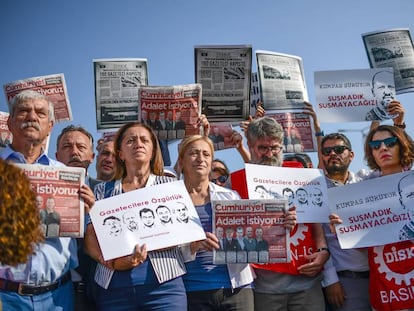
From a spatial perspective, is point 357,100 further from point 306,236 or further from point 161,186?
point 161,186

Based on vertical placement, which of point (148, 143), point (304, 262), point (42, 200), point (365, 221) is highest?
point (148, 143)

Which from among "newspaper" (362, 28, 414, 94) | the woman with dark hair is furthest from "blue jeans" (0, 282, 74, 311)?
"newspaper" (362, 28, 414, 94)

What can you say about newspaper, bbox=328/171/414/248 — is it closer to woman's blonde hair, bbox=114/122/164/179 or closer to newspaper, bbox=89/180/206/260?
newspaper, bbox=89/180/206/260

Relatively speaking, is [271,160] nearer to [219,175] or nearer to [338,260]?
[338,260]

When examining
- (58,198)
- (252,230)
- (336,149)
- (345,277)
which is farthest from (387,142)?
(58,198)

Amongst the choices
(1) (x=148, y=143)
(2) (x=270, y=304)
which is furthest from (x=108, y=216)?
(2) (x=270, y=304)

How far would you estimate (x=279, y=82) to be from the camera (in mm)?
6492

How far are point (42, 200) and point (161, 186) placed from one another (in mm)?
981

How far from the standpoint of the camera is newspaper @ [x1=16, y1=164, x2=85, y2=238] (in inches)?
150

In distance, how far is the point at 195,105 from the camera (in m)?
5.41

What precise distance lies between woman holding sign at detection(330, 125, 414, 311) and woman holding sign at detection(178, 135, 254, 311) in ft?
3.88

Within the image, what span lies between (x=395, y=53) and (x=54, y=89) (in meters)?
4.76

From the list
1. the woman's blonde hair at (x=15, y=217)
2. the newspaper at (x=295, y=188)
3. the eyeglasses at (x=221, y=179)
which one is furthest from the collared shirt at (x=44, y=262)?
the eyeglasses at (x=221, y=179)

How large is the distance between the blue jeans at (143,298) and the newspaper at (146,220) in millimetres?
302
